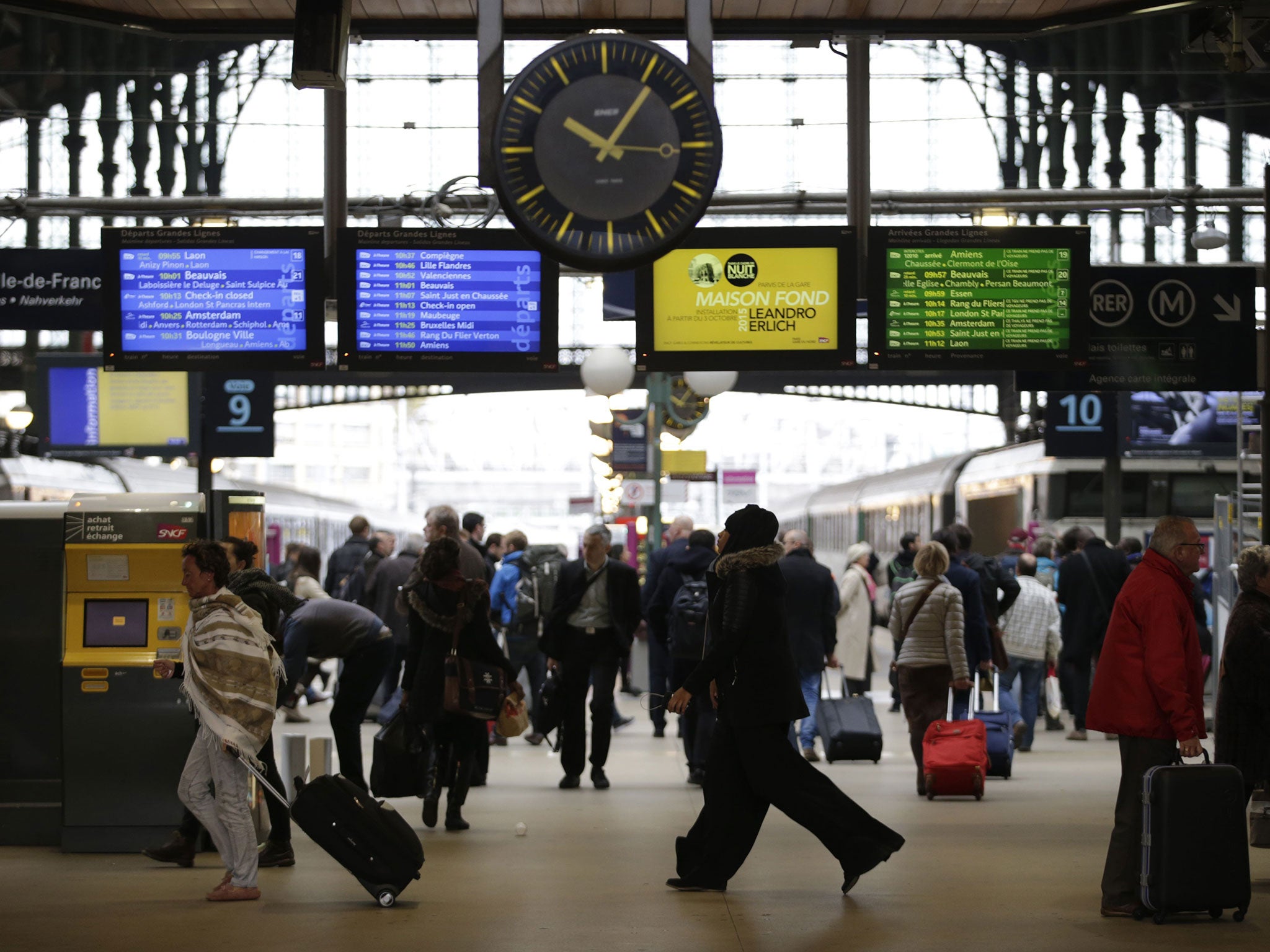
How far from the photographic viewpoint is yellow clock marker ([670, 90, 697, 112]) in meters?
5.89

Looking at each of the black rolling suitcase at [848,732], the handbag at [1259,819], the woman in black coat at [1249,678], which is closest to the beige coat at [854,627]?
the black rolling suitcase at [848,732]

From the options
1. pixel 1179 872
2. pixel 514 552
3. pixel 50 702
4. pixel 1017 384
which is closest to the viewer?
pixel 1179 872

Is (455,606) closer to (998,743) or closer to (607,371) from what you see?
(998,743)

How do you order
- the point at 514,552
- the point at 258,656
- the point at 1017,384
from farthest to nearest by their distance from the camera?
the point at 514,552
the point at 1017,384
the point at 258,656

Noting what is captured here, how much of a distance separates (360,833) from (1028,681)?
798 cm

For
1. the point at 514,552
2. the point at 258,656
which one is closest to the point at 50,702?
the point at 258,656

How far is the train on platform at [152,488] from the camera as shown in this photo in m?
23.9

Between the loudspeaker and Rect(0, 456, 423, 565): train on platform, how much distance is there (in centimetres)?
1091

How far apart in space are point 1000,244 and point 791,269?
1.24 m

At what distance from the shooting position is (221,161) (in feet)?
91.3

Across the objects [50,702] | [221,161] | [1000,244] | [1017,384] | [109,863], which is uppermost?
[221,161]

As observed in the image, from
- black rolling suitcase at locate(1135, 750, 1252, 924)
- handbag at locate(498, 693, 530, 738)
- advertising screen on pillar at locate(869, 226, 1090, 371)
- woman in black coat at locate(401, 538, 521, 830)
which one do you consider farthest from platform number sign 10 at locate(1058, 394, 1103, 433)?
black rolling suitcase at locate(1135, 750, 1252, 924)

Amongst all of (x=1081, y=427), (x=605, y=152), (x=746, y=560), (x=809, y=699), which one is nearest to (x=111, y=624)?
(x=746, y=560)

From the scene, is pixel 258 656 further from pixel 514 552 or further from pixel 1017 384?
pixel 514 552
